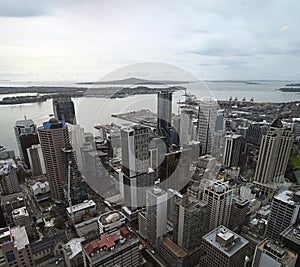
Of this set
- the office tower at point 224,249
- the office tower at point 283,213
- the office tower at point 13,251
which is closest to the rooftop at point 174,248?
the office tower at point 224,249

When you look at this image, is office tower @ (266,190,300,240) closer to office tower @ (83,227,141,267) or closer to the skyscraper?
the skyscraper

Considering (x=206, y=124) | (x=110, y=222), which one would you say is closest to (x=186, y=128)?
(x=206, y=124)

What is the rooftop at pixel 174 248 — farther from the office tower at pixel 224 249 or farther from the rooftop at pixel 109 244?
the rooftop at pixel 109 244

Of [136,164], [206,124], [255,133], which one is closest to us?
[136,164]

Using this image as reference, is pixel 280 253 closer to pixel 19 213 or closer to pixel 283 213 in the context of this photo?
pixel 283 213

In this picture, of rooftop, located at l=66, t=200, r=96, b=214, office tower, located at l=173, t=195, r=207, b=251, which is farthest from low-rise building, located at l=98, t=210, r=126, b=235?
rooftop, located at l=66, t=200, r=96, b=214
